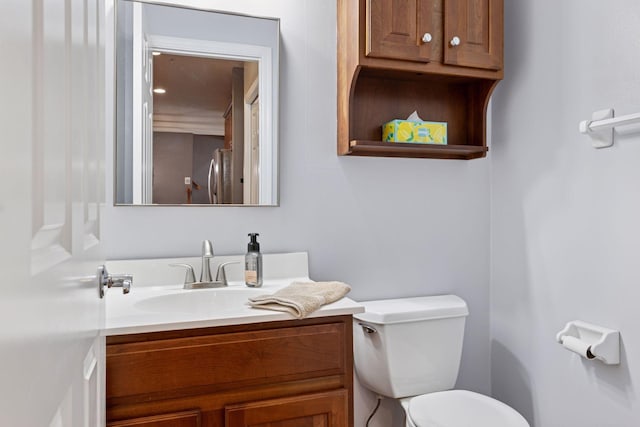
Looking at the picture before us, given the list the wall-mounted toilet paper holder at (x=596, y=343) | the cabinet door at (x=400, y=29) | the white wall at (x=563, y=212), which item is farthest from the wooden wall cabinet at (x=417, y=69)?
the wall-mounted toilet paper holder at (x=596, y=343)

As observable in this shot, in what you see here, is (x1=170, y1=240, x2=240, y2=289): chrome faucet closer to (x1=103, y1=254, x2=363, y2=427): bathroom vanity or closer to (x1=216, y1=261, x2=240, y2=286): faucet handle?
(x1=216, y1=261, x2=240, y2=286): faucet handle

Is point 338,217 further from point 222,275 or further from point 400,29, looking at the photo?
point 400,29

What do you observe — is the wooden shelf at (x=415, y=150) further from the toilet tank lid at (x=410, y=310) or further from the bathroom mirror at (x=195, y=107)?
the toilet tank lid at (x=410, y=310)

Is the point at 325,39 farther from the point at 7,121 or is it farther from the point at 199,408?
the point at 7,121

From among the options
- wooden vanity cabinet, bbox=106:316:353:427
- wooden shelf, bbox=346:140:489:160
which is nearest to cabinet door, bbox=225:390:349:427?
wooden vanity cabinet, bbox=106:316:353:427

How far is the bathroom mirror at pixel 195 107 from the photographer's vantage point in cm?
157

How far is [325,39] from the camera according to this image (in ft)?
5.89

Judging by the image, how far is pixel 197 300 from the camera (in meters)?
1.45

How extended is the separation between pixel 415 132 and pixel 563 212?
0.63m

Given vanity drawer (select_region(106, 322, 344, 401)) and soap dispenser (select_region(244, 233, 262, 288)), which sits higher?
soap dispenser (select_region(244, 233, 262, 288))

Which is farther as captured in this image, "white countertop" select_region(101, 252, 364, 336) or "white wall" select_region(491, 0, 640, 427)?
"white wall" select_region(491, 0, 640, 427)

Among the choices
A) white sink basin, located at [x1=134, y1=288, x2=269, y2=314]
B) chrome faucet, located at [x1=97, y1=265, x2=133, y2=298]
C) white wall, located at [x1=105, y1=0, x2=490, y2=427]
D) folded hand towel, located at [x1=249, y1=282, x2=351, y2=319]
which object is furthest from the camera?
white wall, located at [x1=105, y1=0, x2=490, y2=427]

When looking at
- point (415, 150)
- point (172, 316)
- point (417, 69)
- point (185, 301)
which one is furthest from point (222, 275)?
point (417, 69)

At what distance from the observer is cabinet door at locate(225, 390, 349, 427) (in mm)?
1165
